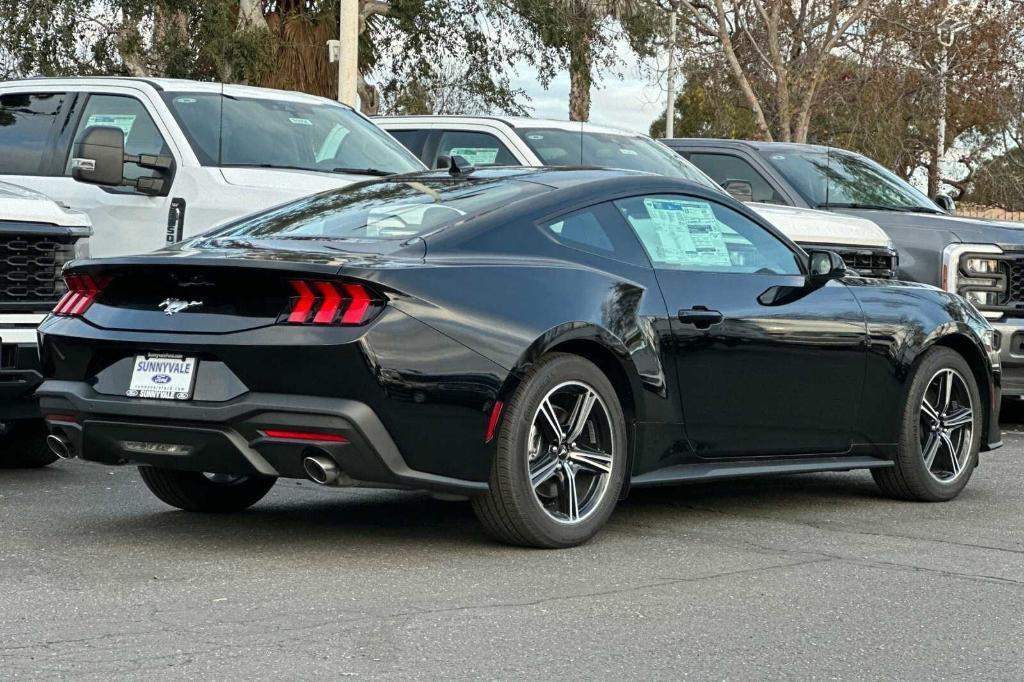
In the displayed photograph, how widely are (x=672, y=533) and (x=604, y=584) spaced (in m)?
1.19

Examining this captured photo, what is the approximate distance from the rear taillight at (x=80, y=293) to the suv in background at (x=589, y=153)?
18.2 feet

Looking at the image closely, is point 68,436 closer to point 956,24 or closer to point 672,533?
point 672,533

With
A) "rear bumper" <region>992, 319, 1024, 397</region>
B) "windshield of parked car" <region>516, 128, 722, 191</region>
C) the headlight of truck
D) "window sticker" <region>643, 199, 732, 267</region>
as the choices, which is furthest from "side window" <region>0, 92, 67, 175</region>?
"rear bumper" <region>992, 319, 1024, 397</region>

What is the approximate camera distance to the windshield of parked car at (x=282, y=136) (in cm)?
1014

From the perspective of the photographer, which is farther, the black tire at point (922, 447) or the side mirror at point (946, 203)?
the side mirror at point (946, 203)

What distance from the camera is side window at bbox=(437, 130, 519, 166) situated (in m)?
12.5

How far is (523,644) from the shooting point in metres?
4.98

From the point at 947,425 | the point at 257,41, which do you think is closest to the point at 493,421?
the point at 947,425

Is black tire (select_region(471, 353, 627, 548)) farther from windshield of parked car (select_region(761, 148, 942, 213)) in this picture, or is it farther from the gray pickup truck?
windshield of parked car (select_region(761, 148, 942, 213))

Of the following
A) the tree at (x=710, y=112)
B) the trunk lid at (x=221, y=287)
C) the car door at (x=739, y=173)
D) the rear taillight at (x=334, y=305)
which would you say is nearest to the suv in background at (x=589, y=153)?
the car door at (x=739, y=173)

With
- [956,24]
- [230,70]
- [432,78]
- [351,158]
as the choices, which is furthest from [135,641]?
[956,24]

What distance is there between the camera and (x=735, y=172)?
13.8 m

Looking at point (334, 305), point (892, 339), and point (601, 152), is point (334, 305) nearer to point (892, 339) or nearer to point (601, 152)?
point (892, 339)

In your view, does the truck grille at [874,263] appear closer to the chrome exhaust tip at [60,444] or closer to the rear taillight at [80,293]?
the rear taillight at [80,293]
